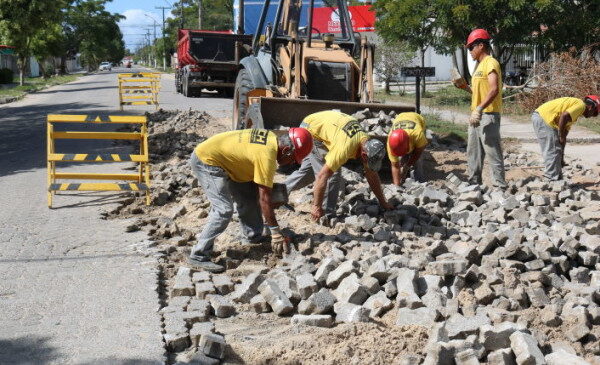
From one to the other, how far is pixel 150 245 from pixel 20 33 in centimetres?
2896

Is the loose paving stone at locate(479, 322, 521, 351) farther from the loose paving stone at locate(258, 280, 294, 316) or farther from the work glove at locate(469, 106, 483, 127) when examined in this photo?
the work glove at locate(469, 106, 483, 127)

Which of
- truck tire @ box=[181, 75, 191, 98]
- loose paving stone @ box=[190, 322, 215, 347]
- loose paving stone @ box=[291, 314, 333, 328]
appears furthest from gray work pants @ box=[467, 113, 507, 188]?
truck tire @ box=[181, 75, 191, 98]

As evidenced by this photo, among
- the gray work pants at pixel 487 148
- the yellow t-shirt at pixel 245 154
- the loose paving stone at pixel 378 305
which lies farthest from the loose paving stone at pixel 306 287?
the gray work pants at pixel 487 148

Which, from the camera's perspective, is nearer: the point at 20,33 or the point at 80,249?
the point at 80,249

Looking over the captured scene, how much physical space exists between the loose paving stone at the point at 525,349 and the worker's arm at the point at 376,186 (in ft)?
10.2

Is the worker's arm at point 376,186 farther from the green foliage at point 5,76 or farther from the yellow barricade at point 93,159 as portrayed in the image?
the green foliage at point 5,76

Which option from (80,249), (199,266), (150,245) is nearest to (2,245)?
(80,249)

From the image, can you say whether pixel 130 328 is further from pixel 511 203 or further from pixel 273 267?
pixel 511 203

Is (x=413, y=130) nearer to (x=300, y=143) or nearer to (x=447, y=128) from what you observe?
(x=300, y=143)

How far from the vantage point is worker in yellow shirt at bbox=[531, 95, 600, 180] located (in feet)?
31.5

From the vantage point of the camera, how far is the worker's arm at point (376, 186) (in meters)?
7.43

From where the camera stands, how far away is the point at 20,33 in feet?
109

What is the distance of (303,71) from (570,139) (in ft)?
23.9

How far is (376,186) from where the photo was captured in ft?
25.1
